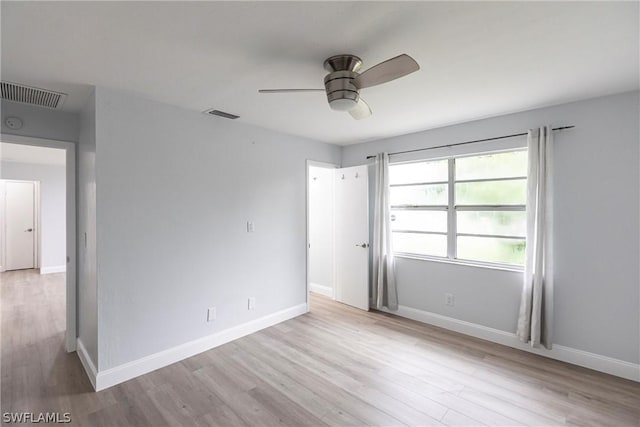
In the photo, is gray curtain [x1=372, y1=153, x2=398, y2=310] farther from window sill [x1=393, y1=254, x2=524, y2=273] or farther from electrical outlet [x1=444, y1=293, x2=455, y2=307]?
electrical outlet [x1=444, y1=293, x2=455, y2=307]

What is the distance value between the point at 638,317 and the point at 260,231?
3.68 m

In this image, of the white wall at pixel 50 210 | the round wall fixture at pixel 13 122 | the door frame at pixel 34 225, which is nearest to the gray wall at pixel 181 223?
the round wall fixture at pixel 13 122

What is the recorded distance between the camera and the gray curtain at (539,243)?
2.78 meters

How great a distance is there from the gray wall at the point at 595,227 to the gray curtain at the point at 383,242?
1.31 meters

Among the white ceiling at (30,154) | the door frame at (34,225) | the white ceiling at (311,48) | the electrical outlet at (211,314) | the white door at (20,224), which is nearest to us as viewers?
the white ceiling at (311,48)

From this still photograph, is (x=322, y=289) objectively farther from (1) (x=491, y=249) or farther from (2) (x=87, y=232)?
(2) (x=87, y=232)

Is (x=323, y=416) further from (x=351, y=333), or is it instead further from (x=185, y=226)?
(x=185, y=226)

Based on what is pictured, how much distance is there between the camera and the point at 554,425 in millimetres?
1929

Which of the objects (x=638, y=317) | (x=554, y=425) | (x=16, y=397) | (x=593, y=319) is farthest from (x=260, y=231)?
(x=638, y=317)

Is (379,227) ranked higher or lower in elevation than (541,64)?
lower

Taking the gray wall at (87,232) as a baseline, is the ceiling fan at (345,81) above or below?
above

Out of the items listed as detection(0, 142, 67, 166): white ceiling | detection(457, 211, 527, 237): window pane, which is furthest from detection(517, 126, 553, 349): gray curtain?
detection(0, 142, 67, 166): white ceiling

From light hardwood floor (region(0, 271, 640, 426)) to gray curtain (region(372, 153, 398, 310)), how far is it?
737mm

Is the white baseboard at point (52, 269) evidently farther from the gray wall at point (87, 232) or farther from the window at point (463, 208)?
the window at point (463, 208)
